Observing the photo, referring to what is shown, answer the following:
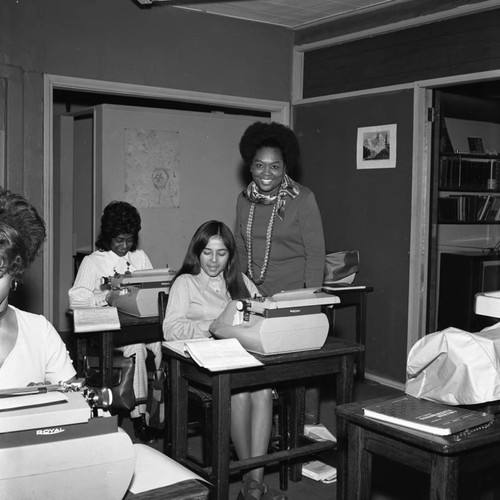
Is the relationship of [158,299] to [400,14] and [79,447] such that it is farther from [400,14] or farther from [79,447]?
[400,14]

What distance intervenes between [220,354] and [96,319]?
0.93 m

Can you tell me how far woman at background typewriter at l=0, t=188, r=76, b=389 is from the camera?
179cm

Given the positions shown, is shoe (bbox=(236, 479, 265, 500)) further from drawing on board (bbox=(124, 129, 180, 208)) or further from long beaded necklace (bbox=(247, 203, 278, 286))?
drawing on board (bbox=(124, 129, 180, 208))

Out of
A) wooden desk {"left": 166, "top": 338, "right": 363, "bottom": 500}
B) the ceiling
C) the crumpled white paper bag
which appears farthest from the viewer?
the ceiling

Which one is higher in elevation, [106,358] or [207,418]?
[106,358]

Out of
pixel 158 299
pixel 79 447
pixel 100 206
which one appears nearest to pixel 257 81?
pixel 100 206

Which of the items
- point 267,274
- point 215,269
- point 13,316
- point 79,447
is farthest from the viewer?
point 267,274

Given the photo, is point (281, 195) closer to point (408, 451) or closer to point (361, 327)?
point (361, 327)

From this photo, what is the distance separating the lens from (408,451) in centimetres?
200

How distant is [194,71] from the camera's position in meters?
5.22

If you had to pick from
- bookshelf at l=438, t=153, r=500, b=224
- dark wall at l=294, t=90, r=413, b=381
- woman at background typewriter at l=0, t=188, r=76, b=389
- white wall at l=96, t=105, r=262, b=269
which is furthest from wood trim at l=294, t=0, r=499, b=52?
woman at background typewriter at l=0, t=188, r=76, b=389

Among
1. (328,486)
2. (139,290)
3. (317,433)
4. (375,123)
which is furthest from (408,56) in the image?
(328,486)

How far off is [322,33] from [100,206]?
6.95 ft

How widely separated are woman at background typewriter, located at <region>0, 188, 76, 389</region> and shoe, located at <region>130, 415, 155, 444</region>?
1844mm
